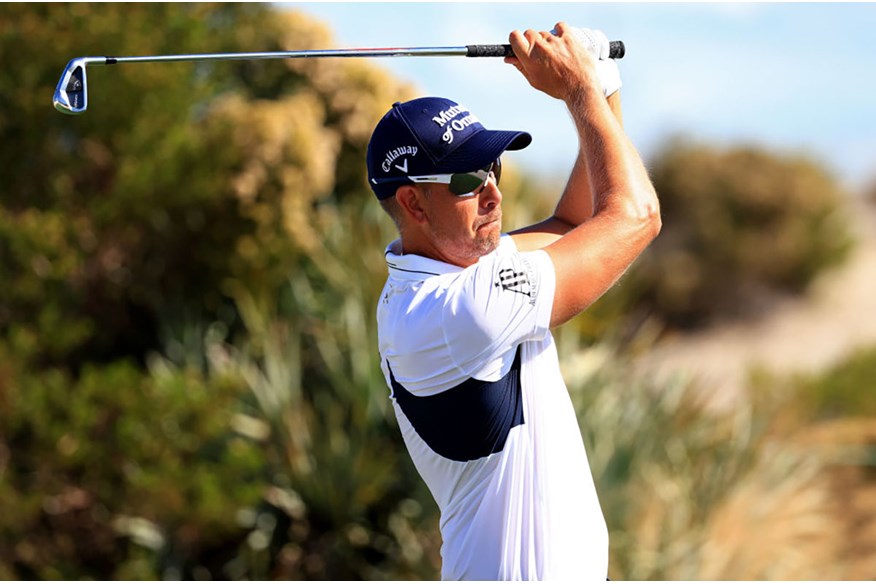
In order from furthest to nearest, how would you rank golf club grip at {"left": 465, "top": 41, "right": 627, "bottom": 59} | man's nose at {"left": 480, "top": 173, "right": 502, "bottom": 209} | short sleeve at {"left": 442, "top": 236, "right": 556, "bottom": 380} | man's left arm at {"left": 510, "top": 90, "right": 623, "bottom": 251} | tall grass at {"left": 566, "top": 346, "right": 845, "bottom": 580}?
tall grass at {"left": 566, "top": 346, "right": 845, "bottom": 580} < man's left arm at {"left": 510, "top": 90, "right": 623, "bottom": 251} < golf club grip at {"left": 465, "top": 41, "right": 627, "bottom": 59} < man's nose at {"left": 480, "top": 173, "right": 502, "bottom": 209} < short sleeve at {"left": 442, "top": 236, "right": 556, "bottom": 380}

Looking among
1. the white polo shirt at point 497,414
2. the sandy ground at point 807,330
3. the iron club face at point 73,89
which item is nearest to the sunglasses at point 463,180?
the white polo shirt at point 497,414

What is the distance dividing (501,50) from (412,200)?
0.49m

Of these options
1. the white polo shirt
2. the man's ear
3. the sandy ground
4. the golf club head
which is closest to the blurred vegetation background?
the golf club head

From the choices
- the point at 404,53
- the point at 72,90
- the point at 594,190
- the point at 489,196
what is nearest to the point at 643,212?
the point at 594,190

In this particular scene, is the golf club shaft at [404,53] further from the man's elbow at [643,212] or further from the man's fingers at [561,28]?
the man's elbow at [643,212]

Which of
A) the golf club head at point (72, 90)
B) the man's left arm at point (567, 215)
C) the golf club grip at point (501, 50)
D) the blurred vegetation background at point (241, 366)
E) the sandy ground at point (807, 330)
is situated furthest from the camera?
the sandy ground at point (807, 330)

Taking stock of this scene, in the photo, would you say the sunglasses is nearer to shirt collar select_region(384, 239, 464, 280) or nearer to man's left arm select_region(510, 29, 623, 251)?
shirt collar select_region(384, 239, 464, 280)

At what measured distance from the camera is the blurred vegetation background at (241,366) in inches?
328

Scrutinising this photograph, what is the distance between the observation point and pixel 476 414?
2.85 meters

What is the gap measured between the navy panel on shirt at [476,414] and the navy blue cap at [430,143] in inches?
19.8

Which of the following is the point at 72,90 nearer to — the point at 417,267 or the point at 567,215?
the point at 417,267

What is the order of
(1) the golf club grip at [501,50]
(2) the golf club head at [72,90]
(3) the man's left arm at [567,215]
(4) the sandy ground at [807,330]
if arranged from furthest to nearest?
(4) the sandy ground at [807,330]
(2) the golf club head at [72,90]
(3) the man's left arm at [567,215]
(1) the golf club grip at [501,50]

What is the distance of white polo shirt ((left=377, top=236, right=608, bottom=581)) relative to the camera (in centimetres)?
276

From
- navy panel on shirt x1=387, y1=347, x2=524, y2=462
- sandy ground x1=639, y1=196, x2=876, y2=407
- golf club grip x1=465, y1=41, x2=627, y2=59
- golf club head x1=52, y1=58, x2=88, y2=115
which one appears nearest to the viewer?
navy panel on shirt x1=387, y1=347, x2=524, y2=462
